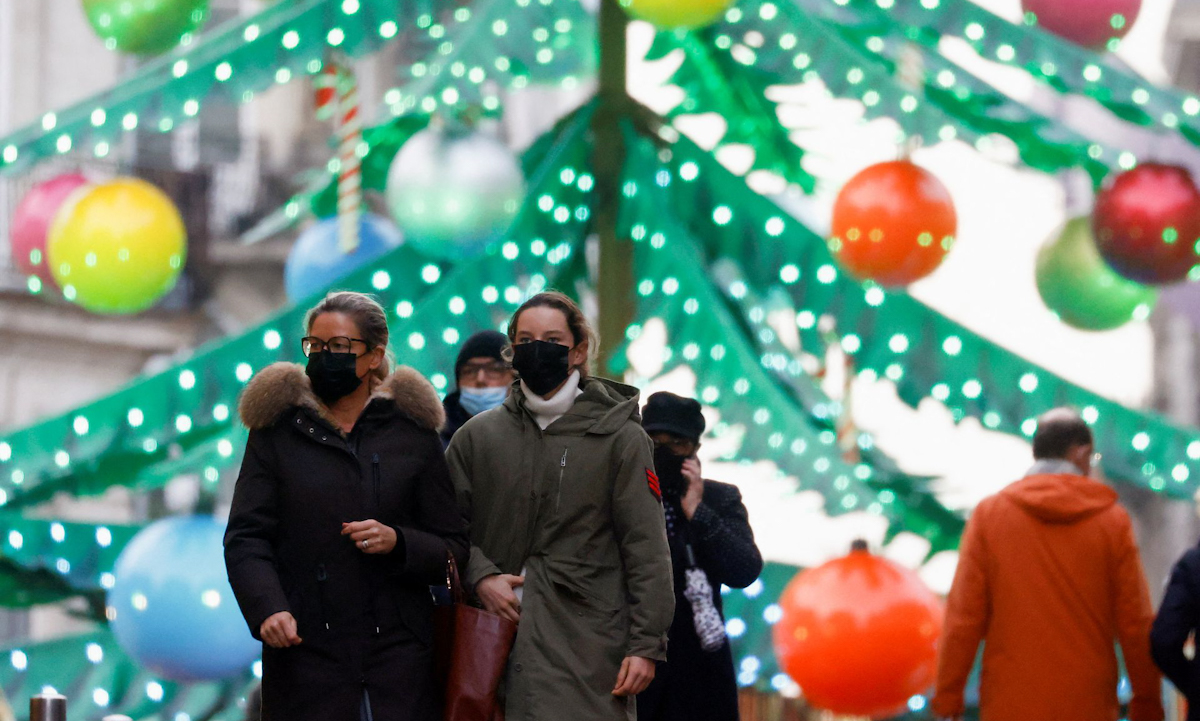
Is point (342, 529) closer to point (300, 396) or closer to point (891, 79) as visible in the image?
point (300, 396)

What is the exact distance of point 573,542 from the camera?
13.2 ft

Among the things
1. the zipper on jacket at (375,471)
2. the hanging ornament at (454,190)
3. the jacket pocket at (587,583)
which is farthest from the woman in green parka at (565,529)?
the hanging ornament at (454,190)

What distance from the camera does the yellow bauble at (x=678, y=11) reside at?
6.02 meters

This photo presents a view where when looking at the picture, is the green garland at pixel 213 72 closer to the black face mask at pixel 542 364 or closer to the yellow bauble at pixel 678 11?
the yellow bauble at pixel 678 11

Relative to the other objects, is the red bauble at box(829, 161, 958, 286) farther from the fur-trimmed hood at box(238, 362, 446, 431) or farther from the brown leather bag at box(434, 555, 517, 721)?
the brown leather bag at box(434, 555, 517, 721)

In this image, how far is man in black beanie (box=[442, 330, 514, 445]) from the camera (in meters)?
5.08

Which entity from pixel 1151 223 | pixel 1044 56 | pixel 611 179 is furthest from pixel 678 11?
pixel 1151 223

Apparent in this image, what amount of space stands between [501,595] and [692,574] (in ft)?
2.71

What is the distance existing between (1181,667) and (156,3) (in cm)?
377

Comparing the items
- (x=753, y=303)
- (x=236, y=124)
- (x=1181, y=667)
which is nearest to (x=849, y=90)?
(x=753, y=303)

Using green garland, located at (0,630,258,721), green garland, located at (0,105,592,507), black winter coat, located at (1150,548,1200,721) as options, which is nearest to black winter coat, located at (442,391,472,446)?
green garland, located at (0,105,592,507)

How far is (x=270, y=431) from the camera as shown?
393 centimetres

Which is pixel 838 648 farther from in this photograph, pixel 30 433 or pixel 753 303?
pixel 30 433

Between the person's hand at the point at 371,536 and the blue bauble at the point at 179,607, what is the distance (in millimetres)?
1920
